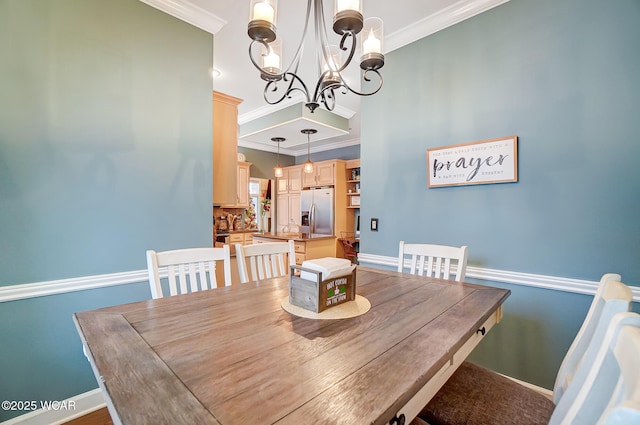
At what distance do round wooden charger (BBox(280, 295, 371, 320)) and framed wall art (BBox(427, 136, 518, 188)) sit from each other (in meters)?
1.44

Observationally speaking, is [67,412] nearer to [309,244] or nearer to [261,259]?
[261,259]

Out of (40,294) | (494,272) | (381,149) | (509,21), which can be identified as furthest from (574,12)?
(40,294)

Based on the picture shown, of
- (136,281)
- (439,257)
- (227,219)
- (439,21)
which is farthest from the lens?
(227,219)

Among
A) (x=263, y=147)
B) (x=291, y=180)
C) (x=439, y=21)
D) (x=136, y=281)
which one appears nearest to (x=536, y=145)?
(x=439, y=21)

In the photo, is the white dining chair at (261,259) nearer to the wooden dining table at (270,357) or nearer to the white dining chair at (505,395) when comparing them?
the wooden dining table at (270,357)

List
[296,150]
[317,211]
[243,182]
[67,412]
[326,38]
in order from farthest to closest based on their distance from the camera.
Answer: [296,150] → [317,211] → [243,182] → [67,412] → [326,38]

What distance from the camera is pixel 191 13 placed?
7.34ft

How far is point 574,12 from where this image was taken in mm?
1769

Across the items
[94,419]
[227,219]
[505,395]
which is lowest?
[94,419]

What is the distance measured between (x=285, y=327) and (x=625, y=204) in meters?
2.02

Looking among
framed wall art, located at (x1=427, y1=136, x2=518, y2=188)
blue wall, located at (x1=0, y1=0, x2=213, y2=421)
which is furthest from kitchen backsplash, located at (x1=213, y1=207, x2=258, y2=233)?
framed wall art, located at (x1=427, y1=136, x2=518, y2=188)

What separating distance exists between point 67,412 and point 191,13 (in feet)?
9.50

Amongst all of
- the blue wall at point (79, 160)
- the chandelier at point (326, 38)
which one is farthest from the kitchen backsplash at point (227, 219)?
the chandelier at point (326, 38)

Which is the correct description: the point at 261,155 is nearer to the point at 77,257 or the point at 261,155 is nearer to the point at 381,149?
the point at 381,149
